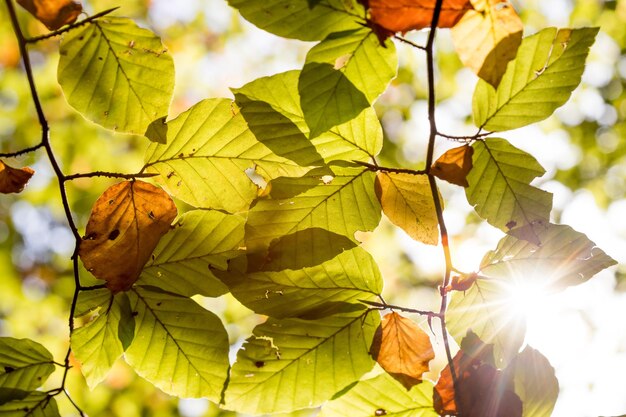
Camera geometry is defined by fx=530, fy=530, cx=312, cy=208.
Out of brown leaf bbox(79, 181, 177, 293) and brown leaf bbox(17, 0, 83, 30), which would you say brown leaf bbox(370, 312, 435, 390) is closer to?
brown leaf bbox(79, 181, 177, 293)

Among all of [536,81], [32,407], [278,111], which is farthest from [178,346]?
[536,81]

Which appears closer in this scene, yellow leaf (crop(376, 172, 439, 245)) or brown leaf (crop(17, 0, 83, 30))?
brown leaf (crop(17, 0, 83, 30))

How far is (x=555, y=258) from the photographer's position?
72cm

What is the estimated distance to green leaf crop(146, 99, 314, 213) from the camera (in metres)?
0.70

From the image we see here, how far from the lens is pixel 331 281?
728mm

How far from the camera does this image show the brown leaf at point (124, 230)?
66 centimetres

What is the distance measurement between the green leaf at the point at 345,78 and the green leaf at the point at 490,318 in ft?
1.08

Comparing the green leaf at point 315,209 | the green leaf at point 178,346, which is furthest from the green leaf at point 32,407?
the green leaf at point 315,209

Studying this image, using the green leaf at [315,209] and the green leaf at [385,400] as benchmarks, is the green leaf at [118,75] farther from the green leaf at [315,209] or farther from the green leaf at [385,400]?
the green leaf at [385,400]

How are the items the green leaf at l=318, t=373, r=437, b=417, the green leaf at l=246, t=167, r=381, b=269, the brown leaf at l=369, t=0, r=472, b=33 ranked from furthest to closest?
the green leaf at l=318, t=373, r=437, b=417 < the green leaf at l=246, t=167, r=381, b=269 < the brown leaf at l=369, t=0, r=472, b=33

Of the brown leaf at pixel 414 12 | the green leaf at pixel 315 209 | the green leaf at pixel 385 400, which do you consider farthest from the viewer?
the green leaf at pixel 385 400

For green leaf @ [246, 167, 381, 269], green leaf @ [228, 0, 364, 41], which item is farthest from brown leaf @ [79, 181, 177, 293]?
green leaf @ [228, 0, 364, 41]

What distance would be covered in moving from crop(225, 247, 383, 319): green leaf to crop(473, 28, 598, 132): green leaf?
0.26m

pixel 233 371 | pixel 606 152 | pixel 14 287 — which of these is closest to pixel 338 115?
pixel 233 371
